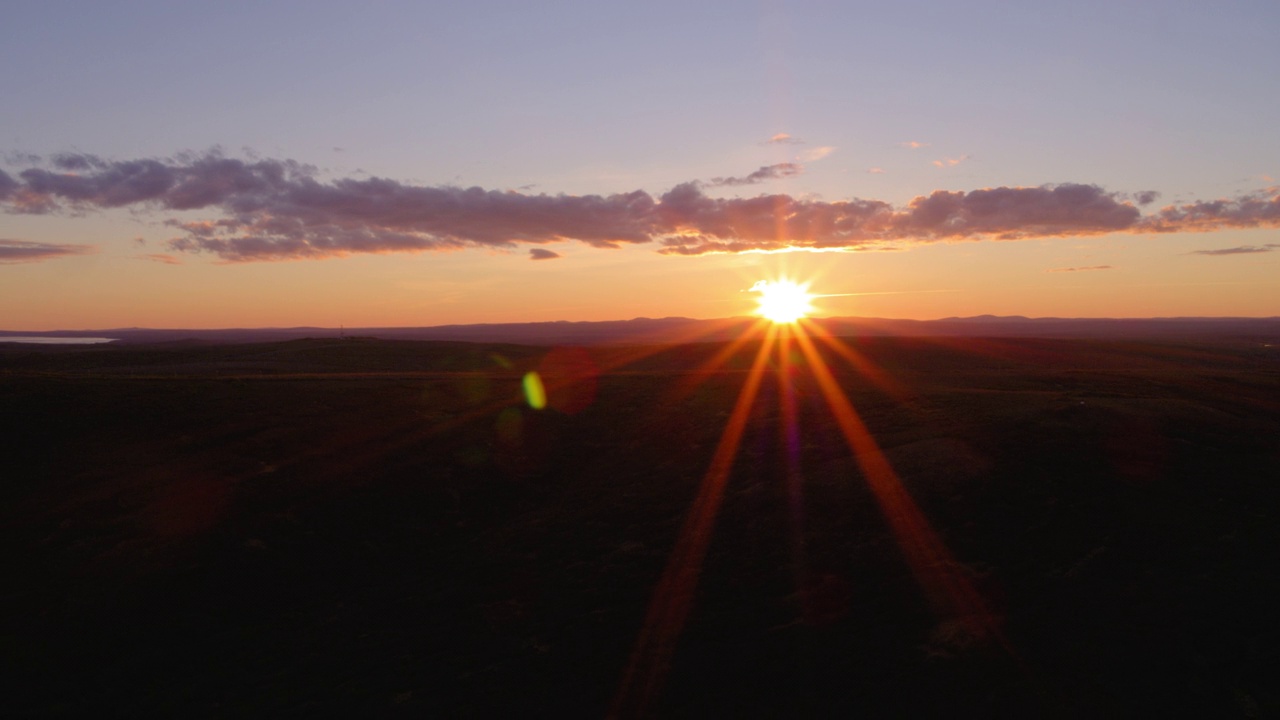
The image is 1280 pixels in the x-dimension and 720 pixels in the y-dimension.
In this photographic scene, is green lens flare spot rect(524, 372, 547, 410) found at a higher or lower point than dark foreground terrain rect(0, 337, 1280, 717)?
higher

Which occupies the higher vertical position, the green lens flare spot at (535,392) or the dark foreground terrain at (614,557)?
the green lens flare spot at (535,392)

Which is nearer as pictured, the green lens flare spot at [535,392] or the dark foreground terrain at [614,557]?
the dark foreground terrain at [614,557]

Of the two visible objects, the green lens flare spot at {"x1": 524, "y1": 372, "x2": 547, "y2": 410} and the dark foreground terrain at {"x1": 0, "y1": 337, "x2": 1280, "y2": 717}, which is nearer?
the dark foreground terrain at {"x1": 0, "y1": 337, "x2": 1280, "y2": 717}

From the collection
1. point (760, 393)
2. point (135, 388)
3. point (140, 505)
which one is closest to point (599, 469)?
point (760, 393)

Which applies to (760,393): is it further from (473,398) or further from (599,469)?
(473,398)
